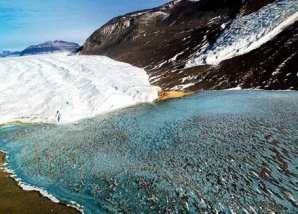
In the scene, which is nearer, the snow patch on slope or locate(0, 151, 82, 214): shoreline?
locate(0, 151, 82, 214): shoreline

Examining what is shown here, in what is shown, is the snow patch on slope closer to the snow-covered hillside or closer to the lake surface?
the snow-covered hillside

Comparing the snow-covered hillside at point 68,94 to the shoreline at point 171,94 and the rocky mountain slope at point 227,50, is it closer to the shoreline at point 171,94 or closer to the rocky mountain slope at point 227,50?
the shoreline at point 171,94

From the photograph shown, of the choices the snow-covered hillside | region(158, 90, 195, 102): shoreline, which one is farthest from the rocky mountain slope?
the snow-covered hillside

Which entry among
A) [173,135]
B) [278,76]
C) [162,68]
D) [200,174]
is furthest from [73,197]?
[162,68]

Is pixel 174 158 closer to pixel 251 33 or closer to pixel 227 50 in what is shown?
pixel 227 50

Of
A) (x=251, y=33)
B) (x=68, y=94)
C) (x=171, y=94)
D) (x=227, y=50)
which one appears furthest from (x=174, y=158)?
(x=251, y=33)

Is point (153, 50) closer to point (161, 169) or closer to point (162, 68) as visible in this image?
point (162, 68)

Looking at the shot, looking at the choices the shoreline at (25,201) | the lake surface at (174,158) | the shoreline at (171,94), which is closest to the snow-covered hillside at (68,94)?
the shoreline at (171,94)
